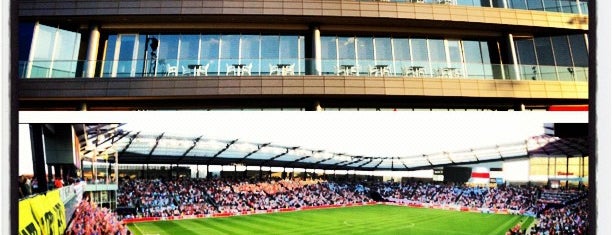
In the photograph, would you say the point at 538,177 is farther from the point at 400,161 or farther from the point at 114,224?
the point at 114,224

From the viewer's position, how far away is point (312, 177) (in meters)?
4.41

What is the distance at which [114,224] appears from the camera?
3963 millimetres

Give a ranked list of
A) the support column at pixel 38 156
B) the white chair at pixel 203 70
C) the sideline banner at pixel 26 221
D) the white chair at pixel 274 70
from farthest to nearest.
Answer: the white chair at pixel 203 70
the white chair at pixel 274 70
the support column at pixel 38 156
the sideline banner at pixel 26 221

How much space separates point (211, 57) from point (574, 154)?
13.8 meters

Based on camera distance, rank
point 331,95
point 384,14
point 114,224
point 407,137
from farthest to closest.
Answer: point 384,14
point 331,95
point 407,137
point 114,224

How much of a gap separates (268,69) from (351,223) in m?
11.3

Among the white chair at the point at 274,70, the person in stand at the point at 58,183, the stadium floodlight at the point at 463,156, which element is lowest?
the person in stand at the point at 58,183

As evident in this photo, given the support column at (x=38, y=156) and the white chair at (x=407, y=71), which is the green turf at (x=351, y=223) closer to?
the support column at (x=38, y=156)

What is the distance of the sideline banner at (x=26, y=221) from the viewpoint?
3.28m

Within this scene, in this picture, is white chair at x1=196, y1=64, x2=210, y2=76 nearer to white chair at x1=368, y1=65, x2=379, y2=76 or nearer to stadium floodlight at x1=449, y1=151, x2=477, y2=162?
white chair at x1=368, y1=65, x2=379, y2=76

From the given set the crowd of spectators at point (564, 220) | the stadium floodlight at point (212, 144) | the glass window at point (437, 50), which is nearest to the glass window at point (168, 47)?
the glass window at point (437, 50)

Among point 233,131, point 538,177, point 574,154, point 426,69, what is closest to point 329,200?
point 233,131

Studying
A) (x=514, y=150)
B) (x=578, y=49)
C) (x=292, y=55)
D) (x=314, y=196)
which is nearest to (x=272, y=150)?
(x=314, y=196)

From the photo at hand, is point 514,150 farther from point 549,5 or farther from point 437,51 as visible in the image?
point 549,5
